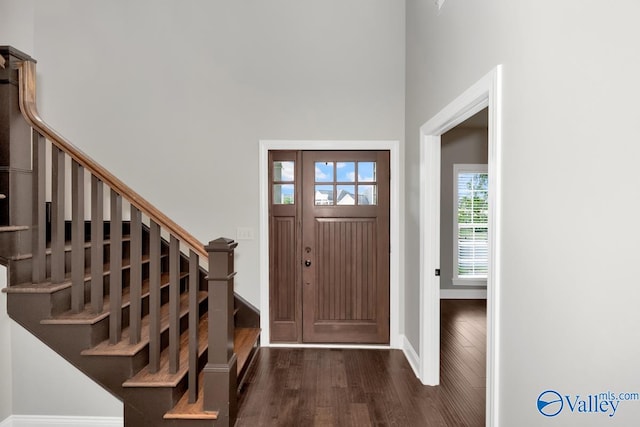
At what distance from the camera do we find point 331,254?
12.6 ft

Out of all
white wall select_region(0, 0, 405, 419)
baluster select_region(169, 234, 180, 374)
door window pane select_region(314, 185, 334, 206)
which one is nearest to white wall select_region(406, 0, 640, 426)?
baluster select_region(169, 234, 180, 374)

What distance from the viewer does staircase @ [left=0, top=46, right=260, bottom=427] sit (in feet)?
7.38

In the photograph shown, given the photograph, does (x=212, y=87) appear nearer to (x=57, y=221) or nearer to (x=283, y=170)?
(x=283, y=170)

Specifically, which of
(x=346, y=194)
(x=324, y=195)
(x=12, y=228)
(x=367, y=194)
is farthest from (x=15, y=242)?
(x=367, y=194)

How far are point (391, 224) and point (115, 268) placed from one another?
2.54 meters

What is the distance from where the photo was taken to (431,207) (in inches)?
119

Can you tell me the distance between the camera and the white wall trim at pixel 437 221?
1.81 m

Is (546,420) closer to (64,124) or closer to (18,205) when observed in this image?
(18,205)

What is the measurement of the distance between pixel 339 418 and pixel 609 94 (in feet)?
7.83

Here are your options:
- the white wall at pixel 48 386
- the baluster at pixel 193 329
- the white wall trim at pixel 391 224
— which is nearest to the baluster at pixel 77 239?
the white wall at pixel 48 386

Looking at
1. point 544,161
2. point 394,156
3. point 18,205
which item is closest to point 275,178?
point 394,156

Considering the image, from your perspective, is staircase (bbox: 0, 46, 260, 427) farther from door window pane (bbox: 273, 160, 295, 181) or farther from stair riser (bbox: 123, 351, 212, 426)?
door window pane (bbox: 273, 160, 295, 181)

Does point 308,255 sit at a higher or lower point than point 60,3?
lower

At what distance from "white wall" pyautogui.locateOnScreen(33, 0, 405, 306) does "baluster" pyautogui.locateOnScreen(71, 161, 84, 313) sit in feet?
4.73
